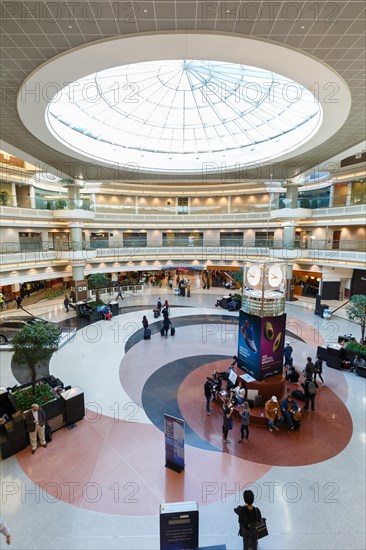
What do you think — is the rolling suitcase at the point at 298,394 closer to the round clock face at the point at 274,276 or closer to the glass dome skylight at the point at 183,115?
the round clock face at the point at 274,276

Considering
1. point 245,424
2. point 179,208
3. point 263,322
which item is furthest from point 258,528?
point 179,208

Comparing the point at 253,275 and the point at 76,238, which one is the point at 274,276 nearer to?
the point at 253,275

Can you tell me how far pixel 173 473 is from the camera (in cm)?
691

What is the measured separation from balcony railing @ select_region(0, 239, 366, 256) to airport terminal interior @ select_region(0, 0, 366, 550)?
260 mm

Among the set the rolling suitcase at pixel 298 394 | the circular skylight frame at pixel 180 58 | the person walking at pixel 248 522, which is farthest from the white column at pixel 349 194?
the person walking at pixel 248 522

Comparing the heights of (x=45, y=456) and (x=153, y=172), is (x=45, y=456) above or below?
below

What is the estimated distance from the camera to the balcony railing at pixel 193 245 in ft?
77.4

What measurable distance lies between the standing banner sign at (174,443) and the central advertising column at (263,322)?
4.42 meters

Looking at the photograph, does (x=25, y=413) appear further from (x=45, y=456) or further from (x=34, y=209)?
(x=34, y=209)

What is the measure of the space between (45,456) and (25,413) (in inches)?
49.7

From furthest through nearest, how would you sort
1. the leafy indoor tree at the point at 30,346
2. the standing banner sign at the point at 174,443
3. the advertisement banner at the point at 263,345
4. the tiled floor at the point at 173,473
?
the advertisement banner at the point at 263,345
the leafy indoor tree at the point at 30,346
the standing banner sign at the point at 174,443
the tiled floor at the point at 173,473

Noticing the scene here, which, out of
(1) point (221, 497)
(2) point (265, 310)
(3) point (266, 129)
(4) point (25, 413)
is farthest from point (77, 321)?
(3) point (266, 129)

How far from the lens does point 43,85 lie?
9922 millimetres

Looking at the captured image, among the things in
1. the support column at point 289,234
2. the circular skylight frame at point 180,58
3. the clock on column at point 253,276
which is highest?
the circular skylight frame at point 180,58
